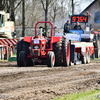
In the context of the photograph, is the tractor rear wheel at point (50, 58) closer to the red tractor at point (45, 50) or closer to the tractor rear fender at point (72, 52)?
the red tractor at point (45, 50)

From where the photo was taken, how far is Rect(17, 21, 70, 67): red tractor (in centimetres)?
1383

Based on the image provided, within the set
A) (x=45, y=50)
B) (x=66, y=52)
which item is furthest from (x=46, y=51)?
(x=66, y=52)

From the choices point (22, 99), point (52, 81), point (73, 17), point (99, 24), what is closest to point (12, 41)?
point (73, 17)

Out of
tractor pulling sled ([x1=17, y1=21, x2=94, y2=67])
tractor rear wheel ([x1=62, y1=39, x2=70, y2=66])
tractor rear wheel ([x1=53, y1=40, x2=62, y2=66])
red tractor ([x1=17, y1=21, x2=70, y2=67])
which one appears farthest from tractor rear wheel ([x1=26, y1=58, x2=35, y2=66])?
tractor rear wheel ([x1=62, y1=39, x2=70, y2=66])

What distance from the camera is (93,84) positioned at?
8.38m

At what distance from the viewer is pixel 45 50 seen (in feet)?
46.9

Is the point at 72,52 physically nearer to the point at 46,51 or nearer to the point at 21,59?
the point at 46,51

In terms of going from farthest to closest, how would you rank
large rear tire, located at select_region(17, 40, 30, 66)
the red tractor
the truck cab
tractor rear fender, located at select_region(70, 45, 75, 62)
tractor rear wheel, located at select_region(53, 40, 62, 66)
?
the truck cab < tractor rear fender, located at select_region(70, 45, 75, 62) < large rear tire, located at select_region(17, 40, 30, 66) < tractor rear wheel, located at select_region(53, 40, 62, 66) < the red tractor

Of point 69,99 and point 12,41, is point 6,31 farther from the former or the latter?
point 69,99

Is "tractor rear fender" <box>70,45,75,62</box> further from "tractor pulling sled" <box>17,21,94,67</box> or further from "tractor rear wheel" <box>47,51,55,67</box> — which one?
"tractor rear wheel" <box>47,51,55,67</box>

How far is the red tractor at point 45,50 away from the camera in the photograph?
13828 millimetres

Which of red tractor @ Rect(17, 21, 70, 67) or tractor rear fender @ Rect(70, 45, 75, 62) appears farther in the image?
tractor rear fender @ Rect(70, 45, 75, 62)

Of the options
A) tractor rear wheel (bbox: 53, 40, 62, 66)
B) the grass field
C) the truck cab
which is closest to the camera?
the grass field

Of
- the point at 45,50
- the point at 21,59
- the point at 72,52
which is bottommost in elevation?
the point at 21,59
